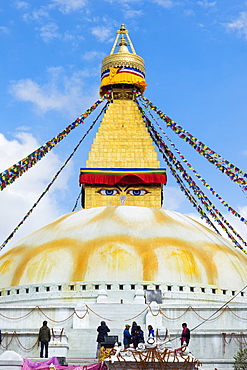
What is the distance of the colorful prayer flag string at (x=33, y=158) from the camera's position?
66.3 feet

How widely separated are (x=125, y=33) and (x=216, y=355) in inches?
721

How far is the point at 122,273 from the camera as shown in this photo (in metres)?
18.1

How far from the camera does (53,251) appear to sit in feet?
62.3

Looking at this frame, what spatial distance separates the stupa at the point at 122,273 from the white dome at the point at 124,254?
32 mm

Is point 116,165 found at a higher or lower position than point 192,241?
higher

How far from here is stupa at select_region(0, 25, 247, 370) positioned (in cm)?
1477

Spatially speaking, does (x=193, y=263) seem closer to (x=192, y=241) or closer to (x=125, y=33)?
(x=192, y=241)

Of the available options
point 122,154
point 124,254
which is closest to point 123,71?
point 122,154

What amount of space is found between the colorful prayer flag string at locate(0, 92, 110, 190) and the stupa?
1498mm

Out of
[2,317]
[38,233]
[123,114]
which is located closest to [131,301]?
[2,317]

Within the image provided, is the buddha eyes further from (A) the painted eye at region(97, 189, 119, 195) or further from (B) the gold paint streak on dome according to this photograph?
(B) the gold paint streak on dome

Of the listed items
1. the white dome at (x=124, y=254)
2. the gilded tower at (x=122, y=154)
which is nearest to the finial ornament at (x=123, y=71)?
the gilded tower at (x=122, y=154)

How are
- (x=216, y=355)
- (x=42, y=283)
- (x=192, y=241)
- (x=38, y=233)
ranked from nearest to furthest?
1. (x=216, y=355)
2. (x=42, y=283)
3. (x=192, y=241)
4. (x=38, y=233)

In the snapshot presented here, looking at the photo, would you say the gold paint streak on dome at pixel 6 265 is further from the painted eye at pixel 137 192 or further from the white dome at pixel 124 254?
the painted eye at pixel 137 192
